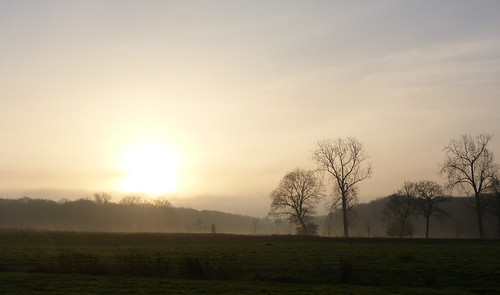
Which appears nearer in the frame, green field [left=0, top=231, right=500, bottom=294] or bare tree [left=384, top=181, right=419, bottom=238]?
green field [left=0, top=231, right=500, bottom=294]

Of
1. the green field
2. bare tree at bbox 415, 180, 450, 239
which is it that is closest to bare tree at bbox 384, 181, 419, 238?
bare tree at bbox 415, 180, 450, 239

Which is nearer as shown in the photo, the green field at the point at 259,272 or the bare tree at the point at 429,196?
the green field at the point at 259,272

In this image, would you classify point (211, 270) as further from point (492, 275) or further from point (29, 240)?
point (29, 240)

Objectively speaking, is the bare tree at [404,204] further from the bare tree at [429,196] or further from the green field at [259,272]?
the green field at [259,272]

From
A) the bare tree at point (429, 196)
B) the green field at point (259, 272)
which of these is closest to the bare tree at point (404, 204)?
the bare tree at point (429, 196)

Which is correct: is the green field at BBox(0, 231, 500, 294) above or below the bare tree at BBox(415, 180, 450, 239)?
below

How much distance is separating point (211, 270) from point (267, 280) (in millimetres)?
3834

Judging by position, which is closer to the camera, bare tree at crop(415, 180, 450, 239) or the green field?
the green field

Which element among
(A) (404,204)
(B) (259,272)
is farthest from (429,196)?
(B) (259,272)

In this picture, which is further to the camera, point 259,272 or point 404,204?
point 404,204

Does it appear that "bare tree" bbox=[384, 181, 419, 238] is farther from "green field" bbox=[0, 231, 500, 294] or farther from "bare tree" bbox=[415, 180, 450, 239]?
"green field" bbox=[0, 231, 500, 294]

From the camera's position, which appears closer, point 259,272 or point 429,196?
point 259,272

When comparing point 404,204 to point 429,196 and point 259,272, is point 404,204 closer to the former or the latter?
point 429,196

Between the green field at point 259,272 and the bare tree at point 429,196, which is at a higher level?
the bare tree at point 429,196
